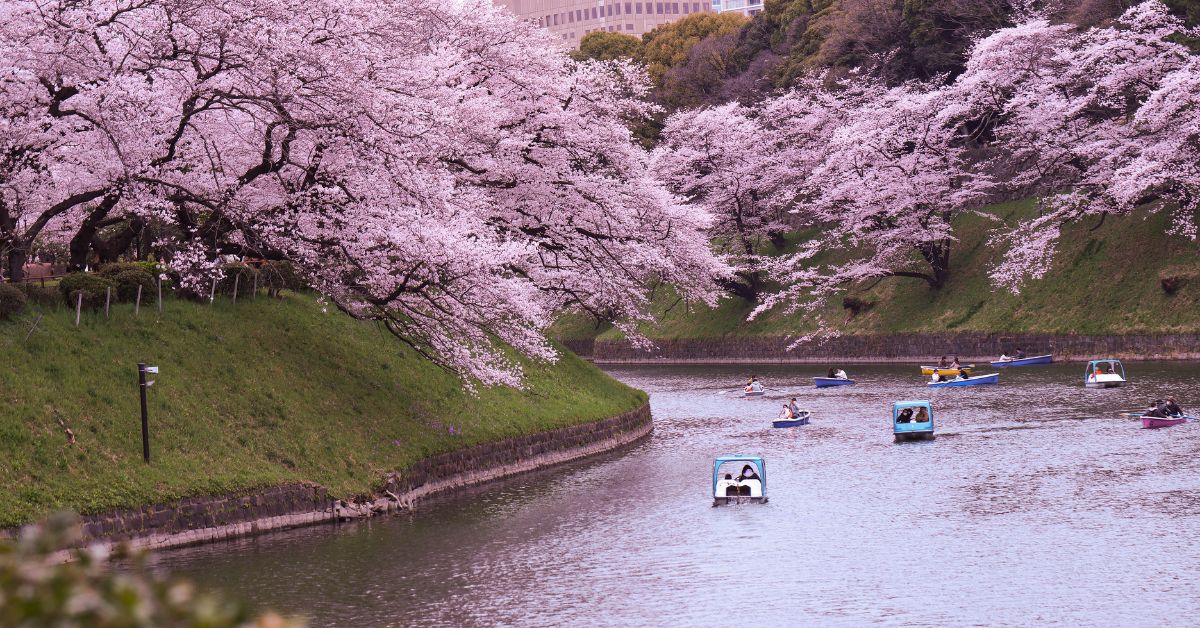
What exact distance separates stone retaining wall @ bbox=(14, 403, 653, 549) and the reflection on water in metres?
0.66

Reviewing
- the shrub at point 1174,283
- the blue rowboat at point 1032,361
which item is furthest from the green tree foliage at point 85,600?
the shrub at point 1174,283

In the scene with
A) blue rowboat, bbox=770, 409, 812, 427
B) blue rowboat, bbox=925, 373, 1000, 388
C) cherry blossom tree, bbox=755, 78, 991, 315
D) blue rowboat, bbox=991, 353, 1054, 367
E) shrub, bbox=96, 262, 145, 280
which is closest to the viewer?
shrub, bbox=96, 262, 145, 280

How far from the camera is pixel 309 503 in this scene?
2845 centimetres

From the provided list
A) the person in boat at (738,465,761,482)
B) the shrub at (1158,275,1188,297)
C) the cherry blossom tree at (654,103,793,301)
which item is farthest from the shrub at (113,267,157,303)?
the cherry blossom tree at (654,103,793,301)

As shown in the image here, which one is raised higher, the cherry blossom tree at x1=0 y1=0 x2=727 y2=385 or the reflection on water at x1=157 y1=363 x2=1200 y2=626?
the cherry blossom tree at x1=0 y1=0 x2=727 y2=385

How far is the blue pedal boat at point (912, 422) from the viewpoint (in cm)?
4050

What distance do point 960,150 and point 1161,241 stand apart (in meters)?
12.5

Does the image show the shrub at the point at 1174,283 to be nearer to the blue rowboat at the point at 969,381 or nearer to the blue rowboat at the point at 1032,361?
the blue rowboat at the point at 1032,361

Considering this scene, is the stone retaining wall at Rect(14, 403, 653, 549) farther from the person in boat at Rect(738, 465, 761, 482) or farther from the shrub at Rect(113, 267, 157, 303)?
the person in boat at Rect(738, 465, 761, 482)

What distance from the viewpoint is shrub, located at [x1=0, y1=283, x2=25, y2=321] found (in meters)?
27.5

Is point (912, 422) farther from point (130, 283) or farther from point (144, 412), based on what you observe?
point (144, 412)

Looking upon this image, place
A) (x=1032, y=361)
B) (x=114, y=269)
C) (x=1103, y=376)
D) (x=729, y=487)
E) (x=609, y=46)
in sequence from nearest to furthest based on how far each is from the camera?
(x=729, y=487), (x=114, y=269), (x=1103, y=376), (x=1032, y=361), (x=609, y=46)

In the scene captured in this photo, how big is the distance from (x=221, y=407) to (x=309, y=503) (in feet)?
11.5

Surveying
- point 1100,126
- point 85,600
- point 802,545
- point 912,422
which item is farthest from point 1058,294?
point 85,600
